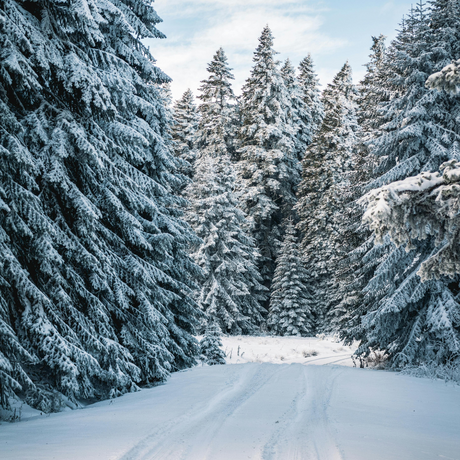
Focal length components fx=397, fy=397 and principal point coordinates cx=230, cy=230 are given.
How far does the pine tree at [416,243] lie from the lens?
1123cm

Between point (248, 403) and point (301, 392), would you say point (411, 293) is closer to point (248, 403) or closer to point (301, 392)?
point (301, 392)

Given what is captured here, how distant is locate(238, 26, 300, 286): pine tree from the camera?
101ft

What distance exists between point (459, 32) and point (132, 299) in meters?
12.2

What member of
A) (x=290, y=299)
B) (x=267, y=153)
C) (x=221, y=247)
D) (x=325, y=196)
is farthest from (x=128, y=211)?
(x=267, y=153)

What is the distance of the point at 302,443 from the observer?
15.6 ft

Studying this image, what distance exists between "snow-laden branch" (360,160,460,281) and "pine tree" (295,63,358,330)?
21.4 metres

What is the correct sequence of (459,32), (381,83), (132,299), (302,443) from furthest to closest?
(381,83) → (459,32) → (132,299) → (302,443)

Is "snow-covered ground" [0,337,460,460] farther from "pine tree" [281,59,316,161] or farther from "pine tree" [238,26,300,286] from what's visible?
"pine tree" [281,59,316,161]

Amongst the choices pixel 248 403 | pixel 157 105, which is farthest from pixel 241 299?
pixel 248 403

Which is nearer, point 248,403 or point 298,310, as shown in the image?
point 248,403

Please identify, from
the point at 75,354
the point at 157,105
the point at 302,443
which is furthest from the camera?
the point at 157,105

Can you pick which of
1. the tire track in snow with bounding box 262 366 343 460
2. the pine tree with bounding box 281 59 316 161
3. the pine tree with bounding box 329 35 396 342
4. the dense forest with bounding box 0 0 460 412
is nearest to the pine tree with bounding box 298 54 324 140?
the pine tree with bounding box 281 59 316 161

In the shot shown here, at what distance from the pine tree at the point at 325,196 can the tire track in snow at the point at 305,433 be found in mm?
18883

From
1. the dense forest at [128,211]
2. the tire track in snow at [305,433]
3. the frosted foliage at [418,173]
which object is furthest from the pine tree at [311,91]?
the tire track in snow at [305,433]
